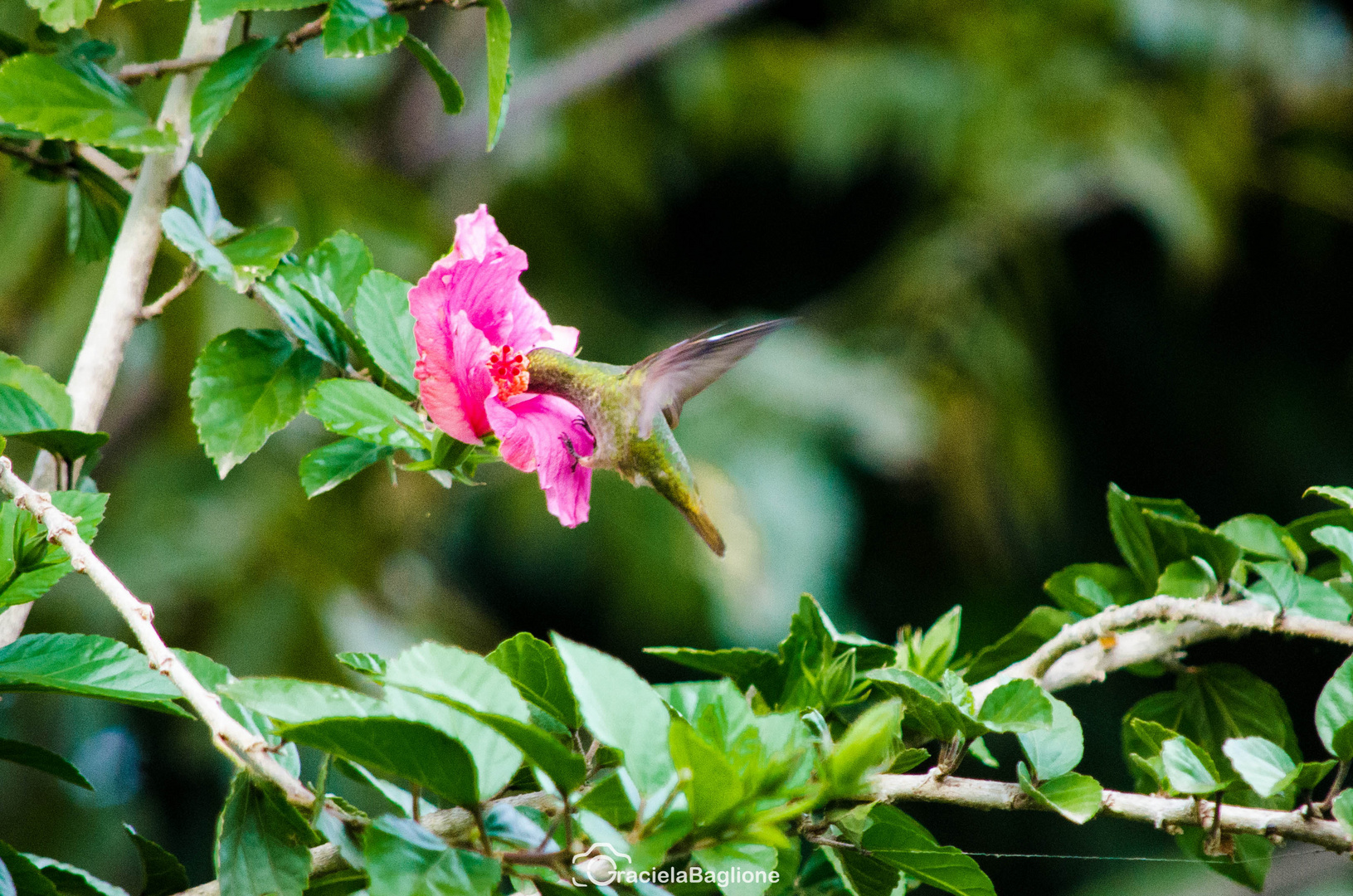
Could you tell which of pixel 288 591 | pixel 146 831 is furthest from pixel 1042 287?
pixel 146 831

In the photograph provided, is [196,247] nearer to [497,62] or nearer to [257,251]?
[257,251]

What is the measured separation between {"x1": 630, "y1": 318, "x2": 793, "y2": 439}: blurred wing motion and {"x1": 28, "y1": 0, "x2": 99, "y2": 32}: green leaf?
241 millimetres

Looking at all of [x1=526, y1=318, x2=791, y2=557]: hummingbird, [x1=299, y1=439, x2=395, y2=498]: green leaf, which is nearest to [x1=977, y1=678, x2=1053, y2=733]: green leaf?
[x1=526, y1=318, x2=791, y2=557]: hummingbird

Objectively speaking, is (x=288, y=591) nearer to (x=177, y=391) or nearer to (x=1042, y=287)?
(x=177, y=391)

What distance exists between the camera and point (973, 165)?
220cm

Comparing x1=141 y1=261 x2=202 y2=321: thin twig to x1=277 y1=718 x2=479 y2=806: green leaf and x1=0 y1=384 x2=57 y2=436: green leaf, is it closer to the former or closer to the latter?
x1=0 y1=384 x2=57 y2=436: green leaf

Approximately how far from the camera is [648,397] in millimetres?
385

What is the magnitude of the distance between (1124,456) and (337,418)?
8.01 ft

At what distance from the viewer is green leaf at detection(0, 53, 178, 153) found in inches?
15.5

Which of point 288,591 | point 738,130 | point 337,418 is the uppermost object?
point 738,130

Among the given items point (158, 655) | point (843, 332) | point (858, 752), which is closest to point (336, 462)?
point (158, 655)

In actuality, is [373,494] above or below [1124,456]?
above

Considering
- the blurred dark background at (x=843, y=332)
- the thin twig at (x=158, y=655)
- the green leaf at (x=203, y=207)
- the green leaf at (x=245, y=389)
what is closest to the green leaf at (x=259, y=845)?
the thin twig at (x=158, y=655)

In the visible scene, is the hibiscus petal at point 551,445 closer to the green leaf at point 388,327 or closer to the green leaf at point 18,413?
the green leaf at point 388,327
